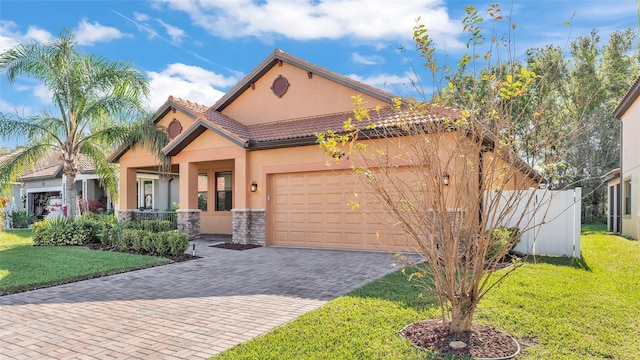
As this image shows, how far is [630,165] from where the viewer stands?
1664cm

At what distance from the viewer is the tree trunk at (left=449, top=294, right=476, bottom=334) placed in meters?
4.89

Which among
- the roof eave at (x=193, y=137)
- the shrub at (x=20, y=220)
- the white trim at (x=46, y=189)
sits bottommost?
the shrub at (x=20, y=220)

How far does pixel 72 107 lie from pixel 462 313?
1565 cm

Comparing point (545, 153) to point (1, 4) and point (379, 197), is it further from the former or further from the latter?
point (1, 4)

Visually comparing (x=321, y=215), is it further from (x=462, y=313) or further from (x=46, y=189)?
(x=46, y=189)

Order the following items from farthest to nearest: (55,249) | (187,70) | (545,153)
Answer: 1. (187,70)
2. (55,249)
3. (545,153)

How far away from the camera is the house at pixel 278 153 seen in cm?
1314

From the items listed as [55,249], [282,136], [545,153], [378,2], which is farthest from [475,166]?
[55,249]

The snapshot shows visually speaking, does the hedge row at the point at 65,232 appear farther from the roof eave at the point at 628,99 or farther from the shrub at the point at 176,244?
the roof eave at the point at 628,99

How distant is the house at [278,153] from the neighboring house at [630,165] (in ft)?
32.9

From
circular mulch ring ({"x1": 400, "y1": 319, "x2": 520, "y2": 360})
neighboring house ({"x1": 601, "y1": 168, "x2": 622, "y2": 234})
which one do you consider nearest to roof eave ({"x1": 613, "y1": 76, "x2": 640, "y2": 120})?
neighboring house ({"x1": 601, "y1": 168, "x2": 622, "y2": 234})

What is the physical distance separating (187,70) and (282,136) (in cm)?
575

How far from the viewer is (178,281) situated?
28.5 ft

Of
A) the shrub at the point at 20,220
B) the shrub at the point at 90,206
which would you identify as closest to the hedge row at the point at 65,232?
the shrub at the point at 90,206
